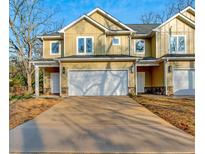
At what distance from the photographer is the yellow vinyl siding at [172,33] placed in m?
18.9

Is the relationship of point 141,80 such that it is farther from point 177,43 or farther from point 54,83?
point 54,83

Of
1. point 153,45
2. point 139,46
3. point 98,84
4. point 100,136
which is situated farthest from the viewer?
point 139,46

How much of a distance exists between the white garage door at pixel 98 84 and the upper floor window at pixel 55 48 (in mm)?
4114

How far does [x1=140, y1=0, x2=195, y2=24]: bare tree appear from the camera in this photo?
32.1 m

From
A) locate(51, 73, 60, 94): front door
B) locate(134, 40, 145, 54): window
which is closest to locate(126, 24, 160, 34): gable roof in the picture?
locate(134, 40, 145, 54): window

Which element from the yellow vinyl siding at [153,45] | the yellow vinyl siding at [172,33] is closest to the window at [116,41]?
the yellow vinyl siding at [153,45]

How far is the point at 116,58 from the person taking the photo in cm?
1667

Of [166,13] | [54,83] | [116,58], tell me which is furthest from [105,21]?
[166,13]

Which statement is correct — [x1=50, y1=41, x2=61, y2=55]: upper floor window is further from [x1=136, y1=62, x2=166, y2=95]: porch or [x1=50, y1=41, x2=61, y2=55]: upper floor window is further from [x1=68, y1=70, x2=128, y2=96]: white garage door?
[x1=136, y1=62, x2=166, y2=95]: porch

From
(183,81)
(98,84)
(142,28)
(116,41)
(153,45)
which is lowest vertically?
(98,84)

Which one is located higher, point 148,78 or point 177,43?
point 177,43

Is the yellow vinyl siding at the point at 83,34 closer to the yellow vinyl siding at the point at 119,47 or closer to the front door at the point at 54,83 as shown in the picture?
the yellow vinyl siding at the point at 119,47

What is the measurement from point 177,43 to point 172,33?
1.02 metres

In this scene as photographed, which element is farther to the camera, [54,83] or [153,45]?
[54,83]
